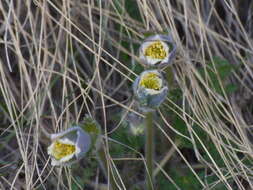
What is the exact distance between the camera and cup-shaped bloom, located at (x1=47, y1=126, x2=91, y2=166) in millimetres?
1133

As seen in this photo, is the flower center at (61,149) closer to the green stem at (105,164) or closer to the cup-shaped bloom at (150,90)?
the green stem at (105,164)

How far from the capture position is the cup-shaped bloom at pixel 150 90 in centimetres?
119

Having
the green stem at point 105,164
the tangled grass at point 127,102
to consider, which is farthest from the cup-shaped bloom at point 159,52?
the green stem at point 105,164

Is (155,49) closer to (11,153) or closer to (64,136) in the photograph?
(64,136)

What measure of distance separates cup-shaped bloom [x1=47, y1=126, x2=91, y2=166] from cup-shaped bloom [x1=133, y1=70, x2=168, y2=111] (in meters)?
0.16

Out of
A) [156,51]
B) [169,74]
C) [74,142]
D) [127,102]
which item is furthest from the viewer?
[127,102]

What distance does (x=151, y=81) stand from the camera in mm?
1214

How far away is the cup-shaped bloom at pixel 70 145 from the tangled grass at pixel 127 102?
172 mm

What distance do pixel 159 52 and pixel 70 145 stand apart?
0.33 meters

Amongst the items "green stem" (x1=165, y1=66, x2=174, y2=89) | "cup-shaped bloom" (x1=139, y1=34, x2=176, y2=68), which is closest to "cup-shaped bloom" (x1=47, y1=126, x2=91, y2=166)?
"cup-shaped bloom" (x1=139, y1=34, x2=176, y2=68)

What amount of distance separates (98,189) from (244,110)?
573 mm

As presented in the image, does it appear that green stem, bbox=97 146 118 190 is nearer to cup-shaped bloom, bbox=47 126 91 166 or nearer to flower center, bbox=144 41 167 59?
cup-shaped bloom, bbox=47 126 91 166

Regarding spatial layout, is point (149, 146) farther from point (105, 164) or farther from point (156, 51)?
point (156, 51)

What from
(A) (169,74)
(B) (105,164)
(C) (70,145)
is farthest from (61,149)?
(A) (169,74)
